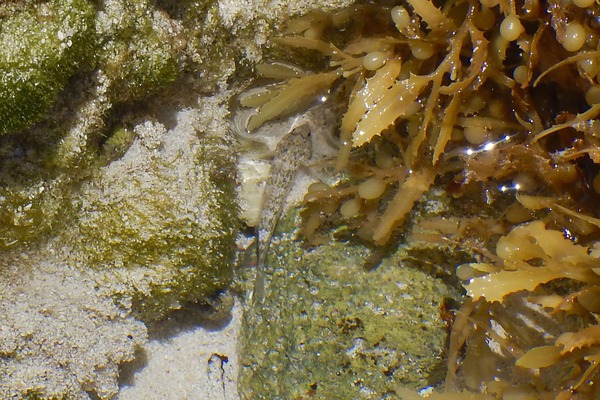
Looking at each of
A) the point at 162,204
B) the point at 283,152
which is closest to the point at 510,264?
the point at 283,152

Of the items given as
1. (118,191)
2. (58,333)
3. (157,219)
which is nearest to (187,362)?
(58,333)

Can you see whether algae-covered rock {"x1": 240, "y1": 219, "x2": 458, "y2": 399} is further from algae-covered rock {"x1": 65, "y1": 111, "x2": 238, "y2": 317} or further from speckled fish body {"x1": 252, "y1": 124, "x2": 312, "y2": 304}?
algae-covered rock {"x1": 65, "y1": 111, "x2": 238, "y2": 317}

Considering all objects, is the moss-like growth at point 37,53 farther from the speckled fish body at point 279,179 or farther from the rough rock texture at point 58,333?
the speckled fish body at point 279,179

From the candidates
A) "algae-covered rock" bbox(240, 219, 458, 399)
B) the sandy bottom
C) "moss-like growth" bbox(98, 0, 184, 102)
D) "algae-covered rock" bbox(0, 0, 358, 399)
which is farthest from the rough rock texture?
"moss-like growth" bbox(98, 0, 184, 102)

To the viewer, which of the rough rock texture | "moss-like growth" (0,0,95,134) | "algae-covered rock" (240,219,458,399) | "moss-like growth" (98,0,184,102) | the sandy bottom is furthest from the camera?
the sandy bottom

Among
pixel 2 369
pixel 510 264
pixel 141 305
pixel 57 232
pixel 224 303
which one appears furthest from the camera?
pixel 224 303

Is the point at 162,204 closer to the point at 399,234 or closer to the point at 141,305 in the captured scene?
the point at 141,305

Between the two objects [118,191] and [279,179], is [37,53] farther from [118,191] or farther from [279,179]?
[279,179]
